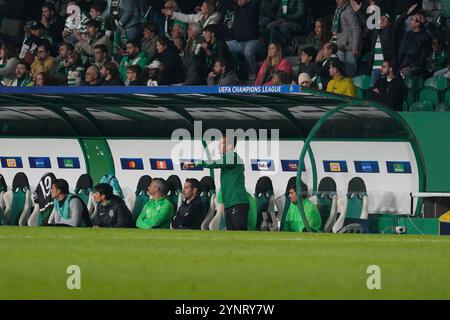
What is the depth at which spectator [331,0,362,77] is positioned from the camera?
25266 mm

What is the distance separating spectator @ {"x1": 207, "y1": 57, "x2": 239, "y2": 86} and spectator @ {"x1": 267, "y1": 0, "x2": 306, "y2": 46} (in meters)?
2.09

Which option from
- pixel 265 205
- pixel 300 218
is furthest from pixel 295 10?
pixel 300 218

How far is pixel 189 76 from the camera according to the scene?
25328 millimetres

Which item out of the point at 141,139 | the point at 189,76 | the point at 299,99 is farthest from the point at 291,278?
the point at 189,76

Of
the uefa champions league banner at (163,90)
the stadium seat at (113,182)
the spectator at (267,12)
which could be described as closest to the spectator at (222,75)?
the stadium seat at (113,182)

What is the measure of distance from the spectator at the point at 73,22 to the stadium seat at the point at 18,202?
5.49 metres

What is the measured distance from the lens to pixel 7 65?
28.2m

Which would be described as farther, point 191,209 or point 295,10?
point 295,10

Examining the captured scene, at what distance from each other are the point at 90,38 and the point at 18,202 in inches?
221

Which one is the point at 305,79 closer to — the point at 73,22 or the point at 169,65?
the point at 169,65

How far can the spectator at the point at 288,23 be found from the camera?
86.9ft

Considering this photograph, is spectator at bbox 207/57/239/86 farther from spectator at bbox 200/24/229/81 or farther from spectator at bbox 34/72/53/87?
spectator at bbox 34/72/53/87

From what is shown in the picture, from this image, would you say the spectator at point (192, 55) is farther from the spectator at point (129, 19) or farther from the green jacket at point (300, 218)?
the green jacket at point (300, 218)
